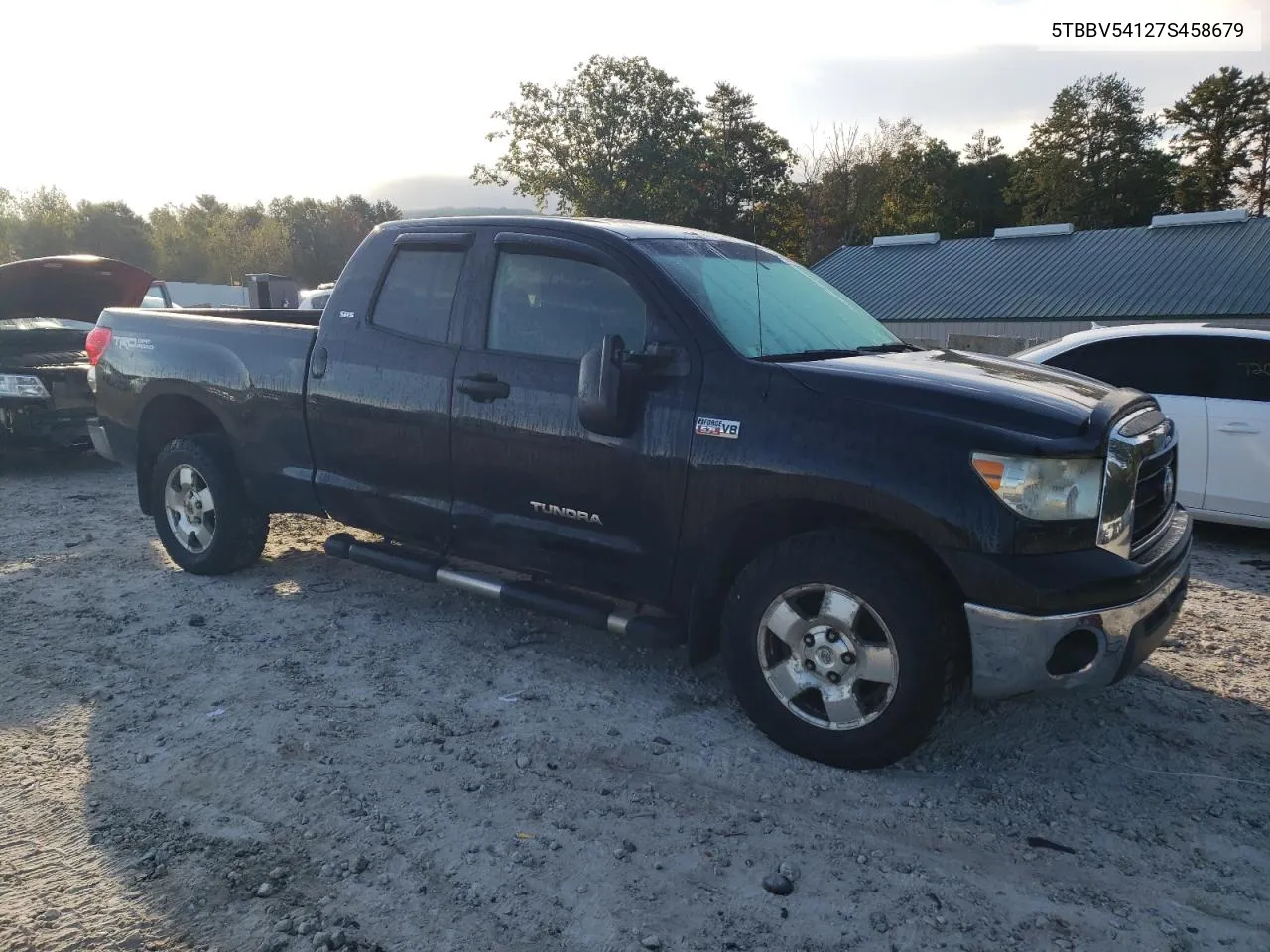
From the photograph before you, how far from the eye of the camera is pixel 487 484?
14.4ft

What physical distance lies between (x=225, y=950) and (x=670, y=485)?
7.06 ft

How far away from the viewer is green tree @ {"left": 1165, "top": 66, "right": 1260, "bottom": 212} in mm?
51875

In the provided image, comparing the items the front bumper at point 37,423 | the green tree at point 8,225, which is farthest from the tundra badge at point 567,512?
the green tree at point 8,225

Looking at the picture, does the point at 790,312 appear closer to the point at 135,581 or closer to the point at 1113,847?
the point at 1113,847

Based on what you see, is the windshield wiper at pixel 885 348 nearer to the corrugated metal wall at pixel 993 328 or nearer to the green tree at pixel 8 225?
the corrugated metal wall at pixel 993 328

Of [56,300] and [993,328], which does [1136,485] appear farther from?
[993,328]

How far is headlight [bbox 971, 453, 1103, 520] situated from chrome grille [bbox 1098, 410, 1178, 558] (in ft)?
0.44

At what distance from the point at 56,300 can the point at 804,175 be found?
62789 mm

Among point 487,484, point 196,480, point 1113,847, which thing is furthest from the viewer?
point 196,480

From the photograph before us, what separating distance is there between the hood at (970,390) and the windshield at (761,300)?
28 centimetres

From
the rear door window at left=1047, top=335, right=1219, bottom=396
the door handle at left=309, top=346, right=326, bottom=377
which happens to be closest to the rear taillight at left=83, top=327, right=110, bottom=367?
the door handle at left=309, top=346, right=326, bottom=377

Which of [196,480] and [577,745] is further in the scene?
[196,480]

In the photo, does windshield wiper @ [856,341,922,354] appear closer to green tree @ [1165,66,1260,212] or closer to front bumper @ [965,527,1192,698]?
front bumper @ [965,527,1192,698]

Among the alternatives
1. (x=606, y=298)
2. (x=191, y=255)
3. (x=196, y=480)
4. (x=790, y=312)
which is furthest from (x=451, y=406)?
(x=191, y=255)
